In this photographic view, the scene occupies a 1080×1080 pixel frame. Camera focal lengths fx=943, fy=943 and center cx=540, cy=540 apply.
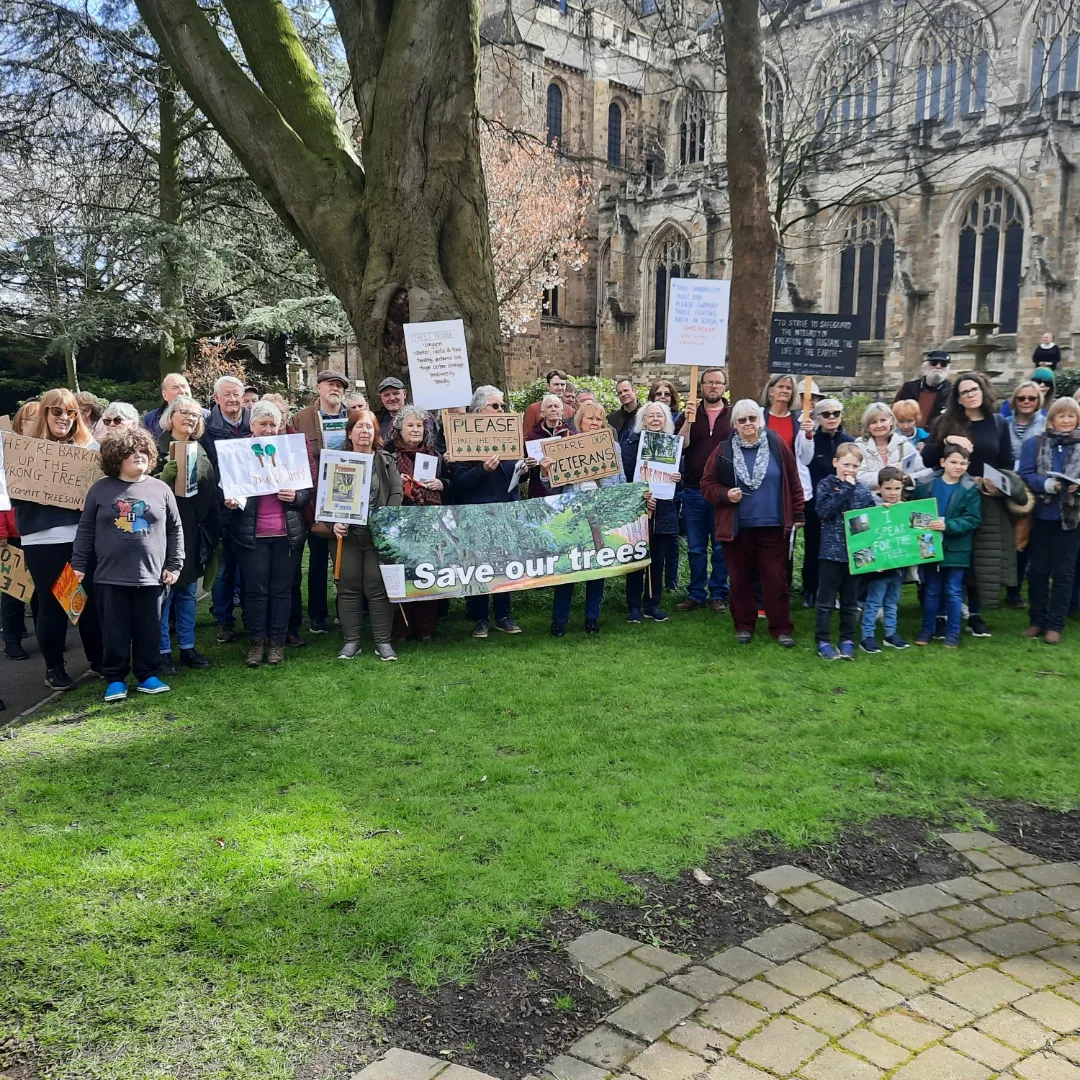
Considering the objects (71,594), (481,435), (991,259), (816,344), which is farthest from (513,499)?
(991,259)

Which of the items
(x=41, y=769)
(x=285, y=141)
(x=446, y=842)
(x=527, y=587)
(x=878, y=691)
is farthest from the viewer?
(x=285, y=141)

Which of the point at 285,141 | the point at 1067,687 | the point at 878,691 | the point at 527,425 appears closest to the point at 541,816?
the point at 878,691

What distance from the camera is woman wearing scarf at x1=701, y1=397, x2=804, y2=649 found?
7617 millimetres

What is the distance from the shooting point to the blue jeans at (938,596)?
304 inches

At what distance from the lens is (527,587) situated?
26.0 ft

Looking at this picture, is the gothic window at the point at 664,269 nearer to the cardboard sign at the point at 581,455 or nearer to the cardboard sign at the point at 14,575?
the cardboard sign at the point at 581,455

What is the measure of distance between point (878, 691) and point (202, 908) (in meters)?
4.59

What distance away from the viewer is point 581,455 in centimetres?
803

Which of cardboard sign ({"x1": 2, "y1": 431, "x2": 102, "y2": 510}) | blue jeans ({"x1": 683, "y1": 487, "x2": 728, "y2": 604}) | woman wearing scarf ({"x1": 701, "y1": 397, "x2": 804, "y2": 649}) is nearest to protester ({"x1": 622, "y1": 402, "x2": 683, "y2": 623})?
blue jeans ({"x1": 683, "y1": 487, "x2": 728, "y2": 604})

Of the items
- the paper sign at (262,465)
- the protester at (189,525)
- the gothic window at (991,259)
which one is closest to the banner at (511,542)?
the paper sign at (262,465)

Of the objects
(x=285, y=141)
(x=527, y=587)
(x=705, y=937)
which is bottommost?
(x=705, y=937)

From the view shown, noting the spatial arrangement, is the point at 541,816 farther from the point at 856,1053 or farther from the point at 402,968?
the point at 856,1053

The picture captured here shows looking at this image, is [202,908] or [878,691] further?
[878,691]

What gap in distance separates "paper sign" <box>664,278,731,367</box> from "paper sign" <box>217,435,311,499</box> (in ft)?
11.8
